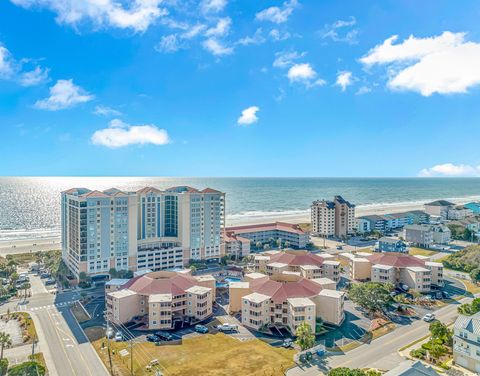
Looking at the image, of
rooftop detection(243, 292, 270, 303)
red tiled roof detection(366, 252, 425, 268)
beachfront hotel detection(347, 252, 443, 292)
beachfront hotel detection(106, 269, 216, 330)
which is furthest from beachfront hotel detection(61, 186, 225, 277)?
red tiled roof detection(366, 252, 425, 268)

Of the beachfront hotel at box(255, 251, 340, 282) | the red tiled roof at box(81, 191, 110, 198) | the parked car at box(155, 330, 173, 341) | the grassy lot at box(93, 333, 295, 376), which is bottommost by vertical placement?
the grassy lot at box(93, 333, 295, 376)

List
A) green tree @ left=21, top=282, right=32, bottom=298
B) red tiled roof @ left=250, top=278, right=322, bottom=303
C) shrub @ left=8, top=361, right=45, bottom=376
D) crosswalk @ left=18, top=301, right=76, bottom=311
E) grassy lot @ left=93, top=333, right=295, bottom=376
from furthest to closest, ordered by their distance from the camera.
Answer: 1. green tree @ left=21, top=282, right=32, bottom=298
2. crosswalk @ left=18, top=301, right=76, bottom=311
3. red tiled roof @ left=250, top=278, right=322, bottom=303
4. grassy lot @ left=93, top=333, right=295, bottom=376
5. shrub @ left=8, top=361, right=45, bottom=376

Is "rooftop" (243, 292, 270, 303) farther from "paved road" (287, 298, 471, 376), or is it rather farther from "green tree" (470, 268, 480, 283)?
"green tree" (470, 268, 480, 283)

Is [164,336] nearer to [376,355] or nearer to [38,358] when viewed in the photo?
[38,358]

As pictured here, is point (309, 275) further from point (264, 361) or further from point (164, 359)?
point (164, 359)

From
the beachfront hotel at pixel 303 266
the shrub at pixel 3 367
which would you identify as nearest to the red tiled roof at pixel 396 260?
the beachfront hotel at pixel 303 266

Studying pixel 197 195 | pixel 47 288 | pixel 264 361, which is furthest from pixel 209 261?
pixel 264 361

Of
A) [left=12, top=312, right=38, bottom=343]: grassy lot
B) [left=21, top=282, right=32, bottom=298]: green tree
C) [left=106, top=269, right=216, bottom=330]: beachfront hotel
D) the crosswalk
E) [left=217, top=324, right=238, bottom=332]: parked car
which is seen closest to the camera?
[left=12, top=312, right=38, bottom=343]: grassy lot

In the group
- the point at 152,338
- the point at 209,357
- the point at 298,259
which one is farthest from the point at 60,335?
the point at 298,259
